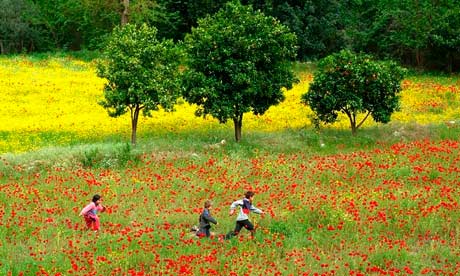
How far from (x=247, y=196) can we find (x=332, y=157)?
1005 cm

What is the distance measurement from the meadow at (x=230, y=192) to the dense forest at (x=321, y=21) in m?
13.6

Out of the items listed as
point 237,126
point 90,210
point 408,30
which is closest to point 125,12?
point 408,30

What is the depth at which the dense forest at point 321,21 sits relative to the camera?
161ft

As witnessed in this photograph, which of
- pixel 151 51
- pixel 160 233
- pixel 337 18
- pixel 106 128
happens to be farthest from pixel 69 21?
pixel 160 233

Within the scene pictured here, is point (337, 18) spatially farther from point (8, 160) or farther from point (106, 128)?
point (8, 160)

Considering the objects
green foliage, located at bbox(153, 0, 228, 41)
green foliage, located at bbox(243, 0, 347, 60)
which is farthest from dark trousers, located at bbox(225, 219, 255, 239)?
green foliage, located at bbox(153, 0, 228, 41)

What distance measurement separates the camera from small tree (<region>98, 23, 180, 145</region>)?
92.1 feet

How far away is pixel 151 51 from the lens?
94.4ft

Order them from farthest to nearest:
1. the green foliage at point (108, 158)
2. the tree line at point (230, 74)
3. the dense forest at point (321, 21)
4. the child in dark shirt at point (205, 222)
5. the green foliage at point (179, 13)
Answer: the green foliage at point (179, 13) < the dense forest at point (321, 21) < the tree line at point (230, 74) < the green foliage at point (108, 158) < the child in dark shirt at point (205, 222)

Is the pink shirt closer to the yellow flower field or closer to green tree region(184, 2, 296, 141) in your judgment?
green tree region(184, 2, 296, 141)

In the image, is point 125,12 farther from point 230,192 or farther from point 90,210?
point 90,210

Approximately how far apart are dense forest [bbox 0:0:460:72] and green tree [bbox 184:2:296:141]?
2114 centimetres

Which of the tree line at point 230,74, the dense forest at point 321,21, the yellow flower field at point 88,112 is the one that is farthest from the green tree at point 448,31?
the tree line at point 230,74

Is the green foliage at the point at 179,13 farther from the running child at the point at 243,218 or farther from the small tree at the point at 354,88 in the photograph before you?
the running child at the point at 243,218
